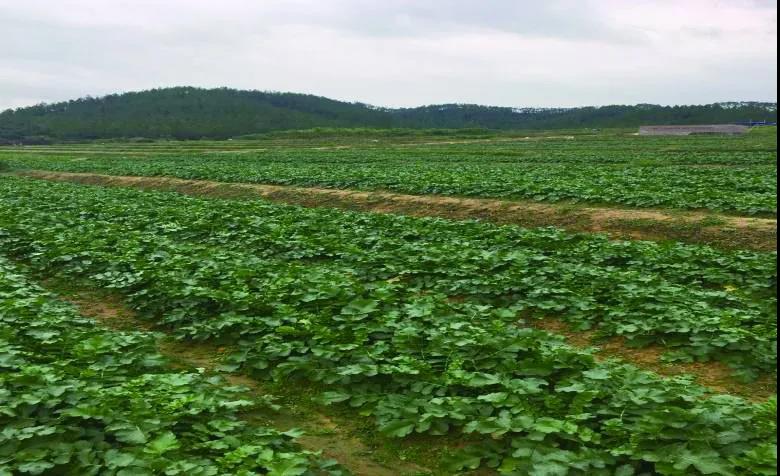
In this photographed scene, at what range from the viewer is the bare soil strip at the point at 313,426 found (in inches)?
188

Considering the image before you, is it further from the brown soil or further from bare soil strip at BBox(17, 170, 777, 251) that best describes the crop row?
bare soil strip at BBox(17, 170, 777, 251)

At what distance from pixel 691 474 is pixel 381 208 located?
16.2 m

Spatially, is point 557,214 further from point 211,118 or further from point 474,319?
point 211,118

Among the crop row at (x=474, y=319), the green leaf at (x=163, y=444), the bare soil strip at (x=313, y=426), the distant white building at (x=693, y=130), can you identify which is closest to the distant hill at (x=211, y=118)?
the distant white building at (x=693, y=130)

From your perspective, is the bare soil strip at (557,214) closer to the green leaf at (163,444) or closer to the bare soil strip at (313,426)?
the bare soil strip at (313,426)

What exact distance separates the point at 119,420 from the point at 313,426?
167cm

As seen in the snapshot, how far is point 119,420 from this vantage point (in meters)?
4.63

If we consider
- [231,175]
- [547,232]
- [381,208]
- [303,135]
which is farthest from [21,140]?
[547,232]

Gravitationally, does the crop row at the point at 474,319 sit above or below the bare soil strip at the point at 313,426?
above

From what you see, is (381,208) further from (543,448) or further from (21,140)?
(21,140)

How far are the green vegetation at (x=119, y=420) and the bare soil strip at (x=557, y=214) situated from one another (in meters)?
11.1

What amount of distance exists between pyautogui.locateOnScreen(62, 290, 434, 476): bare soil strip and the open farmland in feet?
0.21

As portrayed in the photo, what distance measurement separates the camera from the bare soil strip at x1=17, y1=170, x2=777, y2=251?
13.0 meters

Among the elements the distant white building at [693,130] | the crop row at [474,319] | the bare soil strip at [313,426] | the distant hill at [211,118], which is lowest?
the bare soil strip at [313,426]
